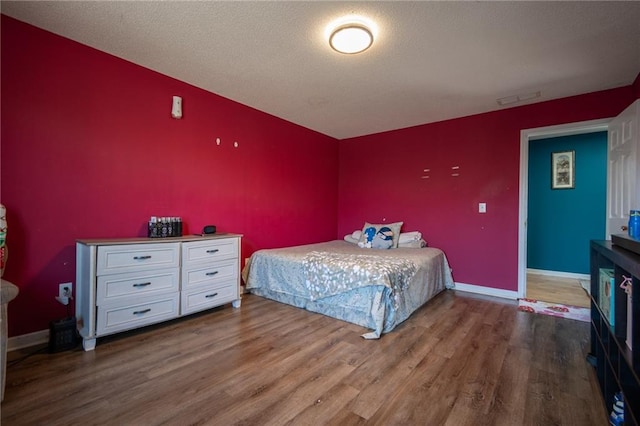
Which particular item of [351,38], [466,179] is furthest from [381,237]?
[351,38]

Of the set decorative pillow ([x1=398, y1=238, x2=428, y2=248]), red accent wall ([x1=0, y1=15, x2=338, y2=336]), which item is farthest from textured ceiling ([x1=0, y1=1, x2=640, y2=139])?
decorative pillow ([x1=398, y1=238, x2=428, y2=248])

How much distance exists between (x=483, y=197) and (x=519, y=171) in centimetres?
49

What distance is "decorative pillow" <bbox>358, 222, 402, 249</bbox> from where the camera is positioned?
153 inches

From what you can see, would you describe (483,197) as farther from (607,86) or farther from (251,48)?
(251,48)

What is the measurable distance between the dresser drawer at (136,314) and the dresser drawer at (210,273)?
0.16 meters

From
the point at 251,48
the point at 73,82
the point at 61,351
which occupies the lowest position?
the point at 61,351

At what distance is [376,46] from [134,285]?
2678 millimetres

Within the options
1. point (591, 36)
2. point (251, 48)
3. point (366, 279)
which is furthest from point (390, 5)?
point (366, 279)

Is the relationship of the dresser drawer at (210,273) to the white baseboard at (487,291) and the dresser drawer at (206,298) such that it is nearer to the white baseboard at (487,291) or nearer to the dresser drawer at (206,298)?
the dresser drawer at (206,298)

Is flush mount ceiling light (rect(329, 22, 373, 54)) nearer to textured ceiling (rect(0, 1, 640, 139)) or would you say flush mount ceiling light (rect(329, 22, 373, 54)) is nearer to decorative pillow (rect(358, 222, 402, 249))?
textured ceiling (rect(0, 1, 640, 139))

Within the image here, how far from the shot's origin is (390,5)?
1.81m

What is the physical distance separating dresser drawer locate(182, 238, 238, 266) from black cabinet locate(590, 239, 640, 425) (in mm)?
2782

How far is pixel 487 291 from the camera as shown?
3654 mm

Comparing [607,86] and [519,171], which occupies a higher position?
[607,86]
